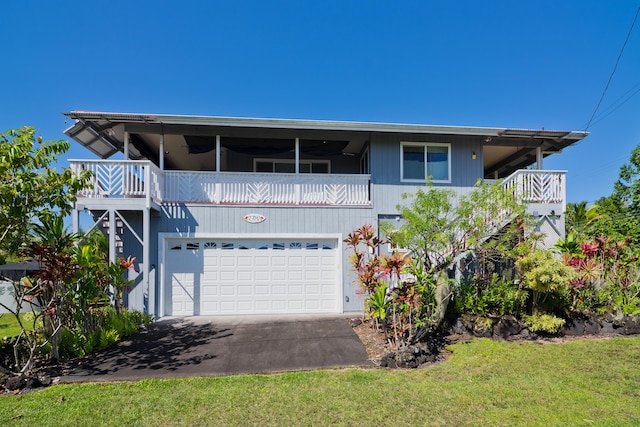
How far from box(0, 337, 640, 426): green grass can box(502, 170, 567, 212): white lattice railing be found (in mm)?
5146

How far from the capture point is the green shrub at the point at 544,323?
7.25m

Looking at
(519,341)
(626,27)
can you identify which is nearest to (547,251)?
(519,341)

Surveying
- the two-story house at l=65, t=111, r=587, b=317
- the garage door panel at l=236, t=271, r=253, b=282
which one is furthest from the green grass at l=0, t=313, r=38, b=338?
the garage door panel at l=236, t=271, r=253, b=282

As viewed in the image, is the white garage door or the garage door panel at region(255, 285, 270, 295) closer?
the white garage door

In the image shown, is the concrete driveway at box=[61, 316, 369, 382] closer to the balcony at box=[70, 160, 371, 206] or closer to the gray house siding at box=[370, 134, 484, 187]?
the balcony at box=[70, 160, 371, 206]

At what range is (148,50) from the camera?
35.3ft

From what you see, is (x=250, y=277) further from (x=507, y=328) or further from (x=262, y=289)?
(x=507, y=328)

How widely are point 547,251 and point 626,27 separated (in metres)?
7.99

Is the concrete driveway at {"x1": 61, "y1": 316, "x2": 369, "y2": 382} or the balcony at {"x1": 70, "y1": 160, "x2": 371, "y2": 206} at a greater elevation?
the balcony at {"x1": 70, "y1": 160, "x2": 371, "y2": 206}

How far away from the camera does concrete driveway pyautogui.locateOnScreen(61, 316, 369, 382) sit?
18.9ft

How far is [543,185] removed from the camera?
10094 mm

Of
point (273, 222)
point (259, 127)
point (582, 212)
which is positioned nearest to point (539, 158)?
point (273, 222)

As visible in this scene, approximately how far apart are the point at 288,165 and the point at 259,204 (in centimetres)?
310

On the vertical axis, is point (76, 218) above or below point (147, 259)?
above
